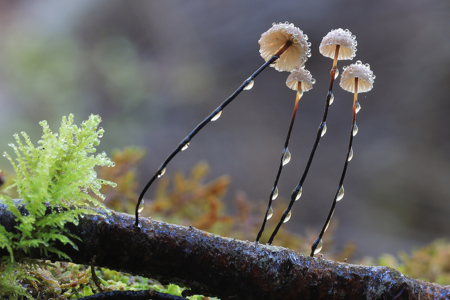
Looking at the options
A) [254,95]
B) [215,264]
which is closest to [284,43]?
[215,264]

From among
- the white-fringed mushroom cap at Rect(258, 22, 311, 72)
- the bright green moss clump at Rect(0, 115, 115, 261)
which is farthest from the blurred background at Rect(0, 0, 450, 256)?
the bright green moss clump at Rect(0, 115, 115, 261)

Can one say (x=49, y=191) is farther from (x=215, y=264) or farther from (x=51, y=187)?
(x=215, y=264)

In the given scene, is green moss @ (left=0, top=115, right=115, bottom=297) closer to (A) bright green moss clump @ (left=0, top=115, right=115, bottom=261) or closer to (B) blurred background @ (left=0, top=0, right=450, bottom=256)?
(A) bright green moss clump @ (left=0, top=115, right=115, bottom=261)

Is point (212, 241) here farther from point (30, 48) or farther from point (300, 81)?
point (30, 48)

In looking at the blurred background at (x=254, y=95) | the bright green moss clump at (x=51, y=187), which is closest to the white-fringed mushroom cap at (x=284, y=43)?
the bright green moss clump at (x=51, y=187)

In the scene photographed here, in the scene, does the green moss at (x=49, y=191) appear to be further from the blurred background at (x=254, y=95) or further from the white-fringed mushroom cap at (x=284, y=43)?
the blurred background at (x=254, y=95)

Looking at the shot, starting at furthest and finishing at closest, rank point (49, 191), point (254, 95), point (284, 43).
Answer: point (254, 95), point (284, 43), point (49, 191)
